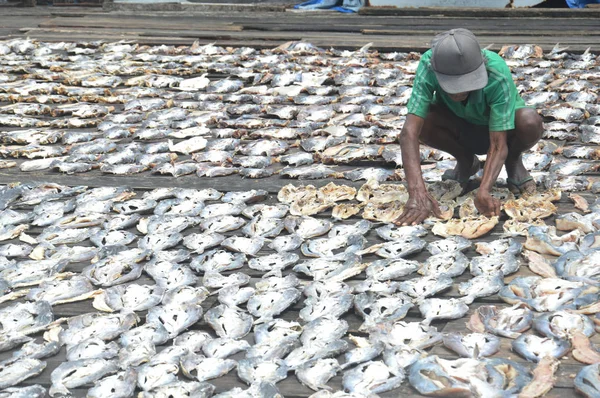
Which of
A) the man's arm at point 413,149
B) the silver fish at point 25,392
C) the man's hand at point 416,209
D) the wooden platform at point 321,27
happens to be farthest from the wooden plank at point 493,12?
the silver fish at point 25,392

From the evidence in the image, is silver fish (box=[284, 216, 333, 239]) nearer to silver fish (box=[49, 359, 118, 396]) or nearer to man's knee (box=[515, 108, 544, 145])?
man's knee (box=[515, 108, 544, 145])

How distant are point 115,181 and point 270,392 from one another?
8.30 feet

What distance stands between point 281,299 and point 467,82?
52.7 inches

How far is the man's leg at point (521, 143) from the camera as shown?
4.08 metres

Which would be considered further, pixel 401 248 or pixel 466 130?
pixel 466 130

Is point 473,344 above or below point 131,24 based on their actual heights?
below

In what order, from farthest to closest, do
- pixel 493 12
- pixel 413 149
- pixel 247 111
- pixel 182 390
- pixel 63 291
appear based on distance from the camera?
pixel 493 12
pixel 247 111
pixel 413 149
pixel 63 291
pixel 182 390

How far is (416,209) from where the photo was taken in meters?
4.04

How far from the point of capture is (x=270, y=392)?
108 inches

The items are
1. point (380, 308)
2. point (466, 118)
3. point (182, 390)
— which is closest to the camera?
point (182, 390)

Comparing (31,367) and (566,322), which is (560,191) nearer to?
(566,322)

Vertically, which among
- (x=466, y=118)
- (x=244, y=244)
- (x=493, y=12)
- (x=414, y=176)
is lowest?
(x=244, y=244)

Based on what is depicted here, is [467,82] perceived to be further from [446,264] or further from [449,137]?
[446,264]

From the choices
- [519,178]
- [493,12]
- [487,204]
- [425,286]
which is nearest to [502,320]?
[425,286]
